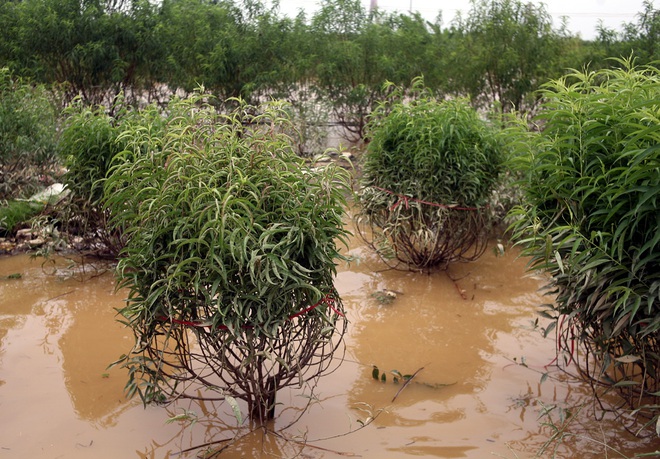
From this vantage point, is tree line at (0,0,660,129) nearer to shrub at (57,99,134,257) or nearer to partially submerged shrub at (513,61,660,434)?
shrub at (57,99,134,257)

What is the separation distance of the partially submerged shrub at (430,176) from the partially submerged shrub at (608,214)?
1.64 meters

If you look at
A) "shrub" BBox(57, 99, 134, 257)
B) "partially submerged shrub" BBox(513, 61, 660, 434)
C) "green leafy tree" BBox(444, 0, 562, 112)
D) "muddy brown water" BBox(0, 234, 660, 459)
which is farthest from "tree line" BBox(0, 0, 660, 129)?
"partially submerged shrub" BBox(513, 61, 660, 434)

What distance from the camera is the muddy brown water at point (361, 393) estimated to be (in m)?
3.26

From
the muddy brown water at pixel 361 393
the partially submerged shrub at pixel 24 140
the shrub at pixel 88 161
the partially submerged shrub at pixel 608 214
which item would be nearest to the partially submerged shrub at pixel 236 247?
the muddy brown water at pixel 361 393

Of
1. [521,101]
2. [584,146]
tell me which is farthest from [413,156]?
[521,101]

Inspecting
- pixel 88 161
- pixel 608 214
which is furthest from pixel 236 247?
pixel 88 161

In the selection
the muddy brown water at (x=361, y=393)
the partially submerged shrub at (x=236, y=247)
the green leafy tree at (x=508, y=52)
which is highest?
the green leafy tree at (x=508, y=52)

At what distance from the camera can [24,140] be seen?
6594 millimetres

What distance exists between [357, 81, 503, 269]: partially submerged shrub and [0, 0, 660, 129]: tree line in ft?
14.4

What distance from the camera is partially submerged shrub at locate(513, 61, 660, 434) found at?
290 cm

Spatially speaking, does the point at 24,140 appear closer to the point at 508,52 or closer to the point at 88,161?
the point at 88,161

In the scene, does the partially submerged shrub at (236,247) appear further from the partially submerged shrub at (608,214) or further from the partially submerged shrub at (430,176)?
the partially submerged shrub at (430,176)

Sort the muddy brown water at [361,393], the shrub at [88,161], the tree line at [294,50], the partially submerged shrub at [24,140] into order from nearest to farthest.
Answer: the muddy brown water at [361,393]
the shrub at [88,161]
the partially submerged shrub at [24,140]
the tree line at [294,50]

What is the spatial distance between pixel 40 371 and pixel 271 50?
682cm
